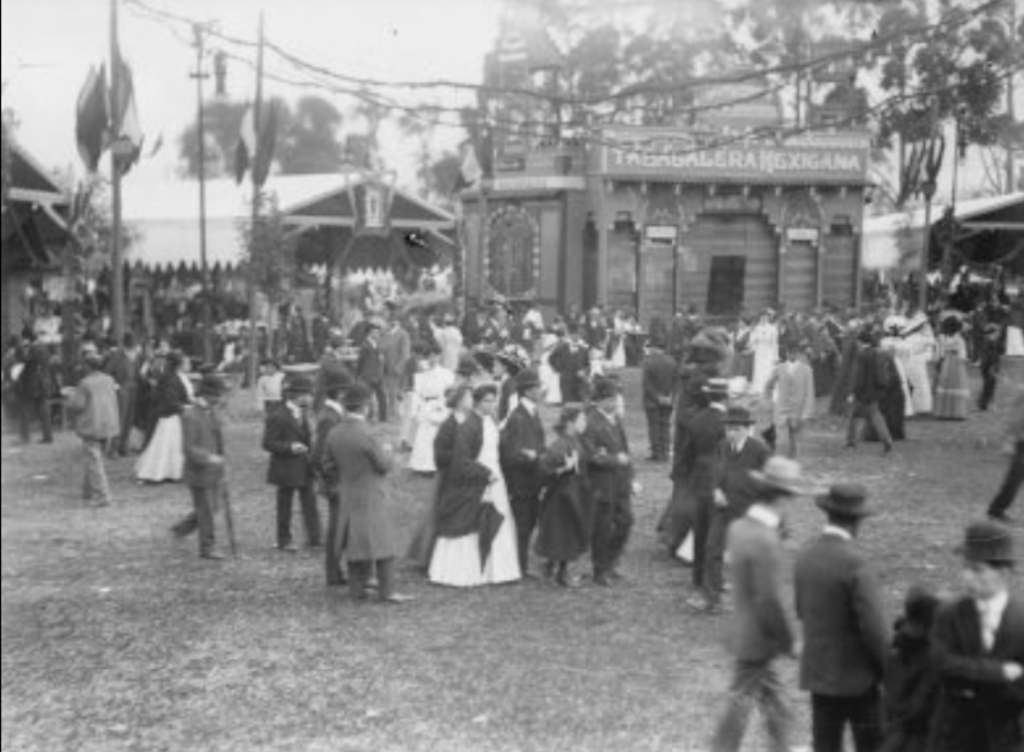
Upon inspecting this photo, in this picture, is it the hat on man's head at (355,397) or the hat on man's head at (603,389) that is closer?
the hat on man's head at (355,397)

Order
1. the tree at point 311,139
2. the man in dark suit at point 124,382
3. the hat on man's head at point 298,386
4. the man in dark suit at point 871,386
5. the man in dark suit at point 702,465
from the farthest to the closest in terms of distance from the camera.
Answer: the tree at point 311,139 → the man in dark suit at point 124,382 → the man in dark suit at point 871,386 → the hat on man's head at point 298,386 → the man in dark suit at point 702,465

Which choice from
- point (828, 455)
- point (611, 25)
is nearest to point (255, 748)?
point (828, 455)

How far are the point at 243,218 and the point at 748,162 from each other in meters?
12.6

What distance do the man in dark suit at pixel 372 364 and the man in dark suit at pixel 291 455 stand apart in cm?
695

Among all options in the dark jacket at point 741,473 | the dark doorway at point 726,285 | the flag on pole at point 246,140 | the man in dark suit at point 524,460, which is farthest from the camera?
the dark doorway at point 726,285

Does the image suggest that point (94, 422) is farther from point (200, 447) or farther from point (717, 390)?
point (717, 390)

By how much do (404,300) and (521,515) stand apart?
88.8ft

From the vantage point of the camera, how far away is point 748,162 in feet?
109

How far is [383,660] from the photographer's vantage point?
322 inches

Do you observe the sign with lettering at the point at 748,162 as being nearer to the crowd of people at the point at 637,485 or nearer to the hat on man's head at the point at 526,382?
the crowd of people at the point at 637,485

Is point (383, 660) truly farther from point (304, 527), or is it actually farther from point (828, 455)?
point (828, 455)

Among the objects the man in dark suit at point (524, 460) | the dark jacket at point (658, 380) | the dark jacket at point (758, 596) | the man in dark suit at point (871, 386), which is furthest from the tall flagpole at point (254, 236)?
the dark jacket at point (758, 596)

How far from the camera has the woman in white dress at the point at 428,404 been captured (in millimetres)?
14773

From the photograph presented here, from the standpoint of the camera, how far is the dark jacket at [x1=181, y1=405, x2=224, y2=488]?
35.2 feet
